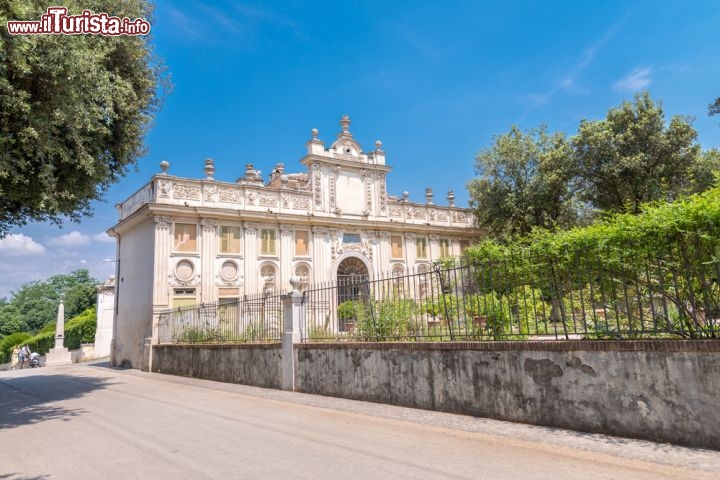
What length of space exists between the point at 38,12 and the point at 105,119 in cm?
315

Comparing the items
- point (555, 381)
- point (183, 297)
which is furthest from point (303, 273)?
point (555, 381)

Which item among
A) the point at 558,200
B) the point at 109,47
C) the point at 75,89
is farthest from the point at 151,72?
the point at 558,200

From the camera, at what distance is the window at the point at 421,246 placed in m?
28.1

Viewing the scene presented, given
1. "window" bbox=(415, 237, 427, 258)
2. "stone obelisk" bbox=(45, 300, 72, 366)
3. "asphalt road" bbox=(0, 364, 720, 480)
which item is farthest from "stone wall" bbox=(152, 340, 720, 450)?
"stone obelisk" bbox=(45, 300, 72, 366)

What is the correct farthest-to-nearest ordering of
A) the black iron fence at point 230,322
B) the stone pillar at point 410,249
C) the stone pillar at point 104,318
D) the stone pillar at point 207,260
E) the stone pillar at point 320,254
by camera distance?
1. the stone pillar at point 104,318
2. the stone pillar at point 410,249
3. the stone pillar at point 320,254
4. the stone pillar at point 207,260
5. the black iron fence at point 230,322

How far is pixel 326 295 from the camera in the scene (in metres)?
12.2

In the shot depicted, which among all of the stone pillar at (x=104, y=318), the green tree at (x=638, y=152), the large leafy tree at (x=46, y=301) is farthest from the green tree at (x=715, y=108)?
the large leafy tree at (x=46, y=301)

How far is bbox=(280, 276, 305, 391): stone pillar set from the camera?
11398 mm

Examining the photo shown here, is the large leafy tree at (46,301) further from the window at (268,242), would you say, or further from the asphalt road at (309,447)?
the asphalt road at (309,447)

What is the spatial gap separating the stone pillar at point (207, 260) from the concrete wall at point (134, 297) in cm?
214

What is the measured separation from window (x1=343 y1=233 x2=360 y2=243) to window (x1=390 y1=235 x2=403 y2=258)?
224cm

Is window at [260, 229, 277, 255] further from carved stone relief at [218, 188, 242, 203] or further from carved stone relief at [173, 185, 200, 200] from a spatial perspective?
carved stone relief at [173, 185, 200, 200]

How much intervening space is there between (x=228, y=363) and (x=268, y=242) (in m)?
10.3

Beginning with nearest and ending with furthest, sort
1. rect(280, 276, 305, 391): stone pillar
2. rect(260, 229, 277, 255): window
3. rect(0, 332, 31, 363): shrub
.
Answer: rect(280, 276, 305, 391): stone pillar < rect(260, 229, 277, 255): window < rect(0, 332, 31, 363): shrub
